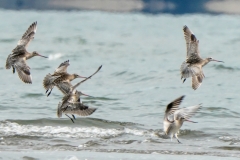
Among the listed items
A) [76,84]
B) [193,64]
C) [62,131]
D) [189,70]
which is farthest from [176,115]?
[62,131]

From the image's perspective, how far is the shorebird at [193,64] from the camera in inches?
358

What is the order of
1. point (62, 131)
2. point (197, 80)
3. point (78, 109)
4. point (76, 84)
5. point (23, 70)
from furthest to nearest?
point (62, 131), point (197, 80), point (23, 70), point (78, 109), point (76, 84)

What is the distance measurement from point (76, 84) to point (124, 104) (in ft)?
19.9

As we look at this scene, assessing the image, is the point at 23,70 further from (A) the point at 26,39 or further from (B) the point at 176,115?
(B) the point at 176,115

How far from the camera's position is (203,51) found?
23.9m

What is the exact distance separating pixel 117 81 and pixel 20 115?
554 centimetres

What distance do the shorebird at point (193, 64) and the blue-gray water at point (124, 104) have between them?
3.02ft

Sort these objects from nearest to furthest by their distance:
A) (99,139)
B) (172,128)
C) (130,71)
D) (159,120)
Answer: (172,128) → (99,139) → (159,120) → (130,71)

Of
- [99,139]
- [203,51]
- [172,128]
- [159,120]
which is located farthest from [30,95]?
[203,51]

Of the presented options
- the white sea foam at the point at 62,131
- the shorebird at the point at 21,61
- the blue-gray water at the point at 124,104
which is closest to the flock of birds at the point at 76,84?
the shorebird at the point at 21,61

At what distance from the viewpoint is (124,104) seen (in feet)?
45.6

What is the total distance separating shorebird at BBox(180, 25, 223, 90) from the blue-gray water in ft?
3.02

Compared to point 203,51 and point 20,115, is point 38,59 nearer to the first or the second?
point 203,51

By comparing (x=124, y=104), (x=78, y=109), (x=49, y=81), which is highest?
(x=49, y=81)
